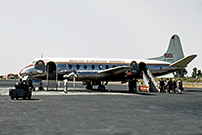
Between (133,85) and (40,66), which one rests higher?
(40,66)

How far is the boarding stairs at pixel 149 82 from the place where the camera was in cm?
4210

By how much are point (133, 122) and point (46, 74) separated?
28507 mm

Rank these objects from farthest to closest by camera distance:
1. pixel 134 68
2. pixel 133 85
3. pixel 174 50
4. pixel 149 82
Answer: pixel 174 50, pixel 134 68, pixel 149 82, pixel 133 85

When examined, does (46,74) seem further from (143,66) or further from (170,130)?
(170,130)

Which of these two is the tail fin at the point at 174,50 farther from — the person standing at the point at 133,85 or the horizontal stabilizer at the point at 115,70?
the horizontal stabilizer at the point at 115,70

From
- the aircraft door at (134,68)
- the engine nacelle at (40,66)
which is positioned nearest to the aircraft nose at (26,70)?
the engine nacelle at (40,66)

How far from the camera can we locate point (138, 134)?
9734mm

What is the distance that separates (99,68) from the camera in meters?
41.6

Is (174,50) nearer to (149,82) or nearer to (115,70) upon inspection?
(149,82)

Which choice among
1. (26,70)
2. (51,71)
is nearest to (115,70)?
(51,71)

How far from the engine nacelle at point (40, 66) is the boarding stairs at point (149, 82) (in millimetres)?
15318

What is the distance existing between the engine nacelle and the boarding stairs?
15318 millimetres

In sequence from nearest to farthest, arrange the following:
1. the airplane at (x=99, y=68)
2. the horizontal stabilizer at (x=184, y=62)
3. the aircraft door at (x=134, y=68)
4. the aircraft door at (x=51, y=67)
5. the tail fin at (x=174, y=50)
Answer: the airplane at (x=99, y=68), the aircraft door at (x=51, y=67), the aircraft door at (x=134, y=68), the horizontal stabilizer at (x=184, y=62), the tail fin at (x=174, y=50)

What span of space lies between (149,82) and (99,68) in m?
7.89
